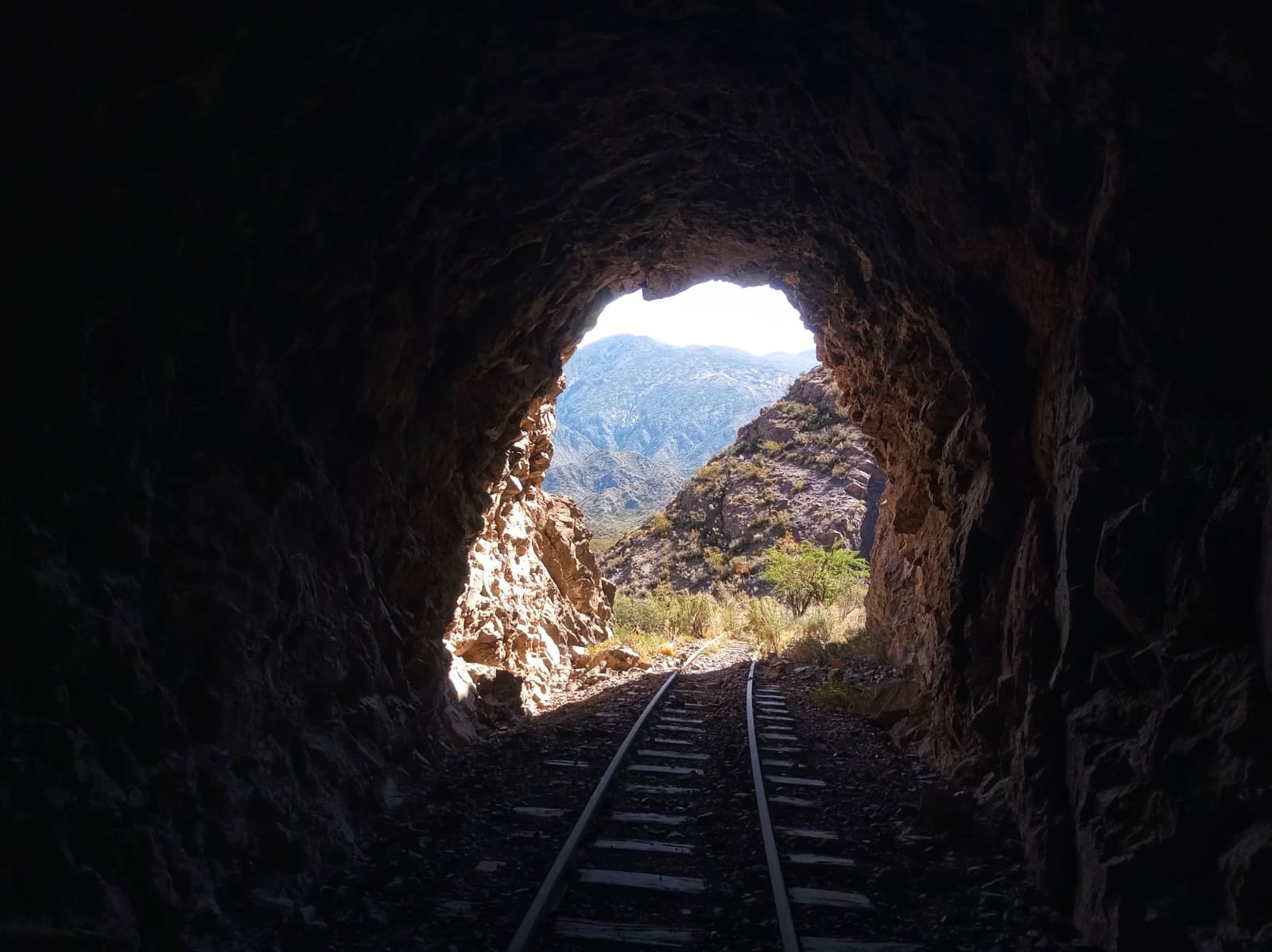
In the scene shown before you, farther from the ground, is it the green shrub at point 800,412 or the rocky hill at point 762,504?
the green shrub at point 800,412

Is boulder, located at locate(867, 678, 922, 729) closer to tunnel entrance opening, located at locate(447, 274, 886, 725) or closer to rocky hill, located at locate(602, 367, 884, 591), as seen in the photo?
tunnel entrance opening, located at locate(447, 274, 886, 725)

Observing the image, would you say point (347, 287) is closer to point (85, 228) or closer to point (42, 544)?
point (85, 228)

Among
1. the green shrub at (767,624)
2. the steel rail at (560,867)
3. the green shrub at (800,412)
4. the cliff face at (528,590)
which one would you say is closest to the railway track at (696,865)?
the steel rail at (560,867)

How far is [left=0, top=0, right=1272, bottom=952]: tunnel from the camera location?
4.08m

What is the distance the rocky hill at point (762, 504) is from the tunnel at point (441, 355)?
2982 centimetres

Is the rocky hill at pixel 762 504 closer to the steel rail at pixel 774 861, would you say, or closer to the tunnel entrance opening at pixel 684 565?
the tunnel entrance opening at pixel 684 565

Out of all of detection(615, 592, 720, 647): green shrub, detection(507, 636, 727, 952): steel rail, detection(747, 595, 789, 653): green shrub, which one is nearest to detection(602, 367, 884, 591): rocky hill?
detection(615, 592, 720, 647): green shrub

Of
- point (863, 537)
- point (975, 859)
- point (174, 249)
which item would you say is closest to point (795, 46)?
point (174, 249)

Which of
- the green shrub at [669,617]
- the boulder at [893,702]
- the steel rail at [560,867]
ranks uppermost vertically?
the boulder at [893,702]

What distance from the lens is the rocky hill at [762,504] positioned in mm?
38875

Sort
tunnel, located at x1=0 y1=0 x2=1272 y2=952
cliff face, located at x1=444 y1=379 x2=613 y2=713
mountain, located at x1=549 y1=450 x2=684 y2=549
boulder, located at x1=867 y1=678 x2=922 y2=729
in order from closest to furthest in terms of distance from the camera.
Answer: tunnel, located at x1=0 y1=0 x2=1272 y2=952 → boulder, located at x1=867 y1=678 x2=922 y2=729 → cliff face, located at x1=444 y1=379 x2=613 y2=713 → mountain, located at x1=549 y1=450 x2=684 y2=549

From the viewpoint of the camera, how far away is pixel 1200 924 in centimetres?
383

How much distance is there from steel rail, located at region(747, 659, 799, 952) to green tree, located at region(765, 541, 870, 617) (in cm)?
1655

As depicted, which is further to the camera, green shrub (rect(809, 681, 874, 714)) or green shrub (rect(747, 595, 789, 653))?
green shrub (rect(747, 595, 789, 653))
